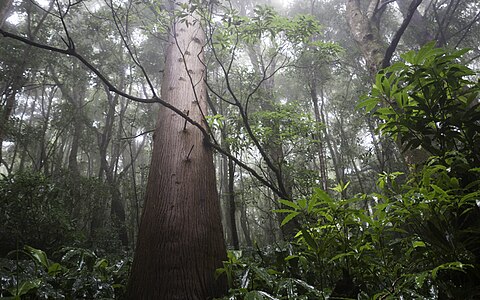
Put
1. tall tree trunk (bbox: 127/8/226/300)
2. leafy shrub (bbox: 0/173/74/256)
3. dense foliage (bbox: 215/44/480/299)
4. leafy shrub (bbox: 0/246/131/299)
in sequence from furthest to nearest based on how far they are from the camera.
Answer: leafy shrub (bbox: 0/173/74/256) → tall tree trunk (bbox: 127/8/226/300) → leafy shrub (bbox: 0/246/131/299) → dense foliage (bbox: 215/44/480/299)

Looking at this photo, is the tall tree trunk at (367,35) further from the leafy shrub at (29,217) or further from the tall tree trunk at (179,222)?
the leafy shrub at (29,217)

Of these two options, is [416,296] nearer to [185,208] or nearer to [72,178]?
[185,208]

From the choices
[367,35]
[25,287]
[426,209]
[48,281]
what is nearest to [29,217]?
[48,281]

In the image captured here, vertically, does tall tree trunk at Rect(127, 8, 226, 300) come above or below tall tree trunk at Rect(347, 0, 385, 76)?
below

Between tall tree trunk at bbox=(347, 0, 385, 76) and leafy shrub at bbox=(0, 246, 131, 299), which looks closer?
leafy shrub at bbox=(0, 246, 131, 299)

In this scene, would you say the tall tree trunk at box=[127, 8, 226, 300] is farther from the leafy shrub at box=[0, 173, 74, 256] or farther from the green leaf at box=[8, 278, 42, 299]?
the leafy shrub at box=[0, 173, 74, 256]

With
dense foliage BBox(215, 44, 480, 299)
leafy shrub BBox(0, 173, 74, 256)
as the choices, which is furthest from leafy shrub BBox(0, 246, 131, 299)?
leafy shrub BBox(0, 173, 74, 256)

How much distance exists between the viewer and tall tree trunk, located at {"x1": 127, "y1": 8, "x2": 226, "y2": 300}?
142cm

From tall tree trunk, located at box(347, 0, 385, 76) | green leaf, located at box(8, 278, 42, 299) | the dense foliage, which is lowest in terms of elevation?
green leaf, located at box(8, 278, 42, 299)

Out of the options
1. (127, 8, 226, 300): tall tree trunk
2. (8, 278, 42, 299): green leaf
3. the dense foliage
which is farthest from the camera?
(127, 8, 226, 300): tall tree trunk

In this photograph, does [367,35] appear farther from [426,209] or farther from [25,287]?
[25,287]

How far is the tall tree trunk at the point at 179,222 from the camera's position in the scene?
1.42m

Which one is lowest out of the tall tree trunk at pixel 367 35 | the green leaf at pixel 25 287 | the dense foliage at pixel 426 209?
the green leaf at pixel 25 287

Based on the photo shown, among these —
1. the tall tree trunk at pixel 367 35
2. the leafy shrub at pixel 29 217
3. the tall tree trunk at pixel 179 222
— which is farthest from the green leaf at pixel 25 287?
the tall tree trunk at pixel 367 35
